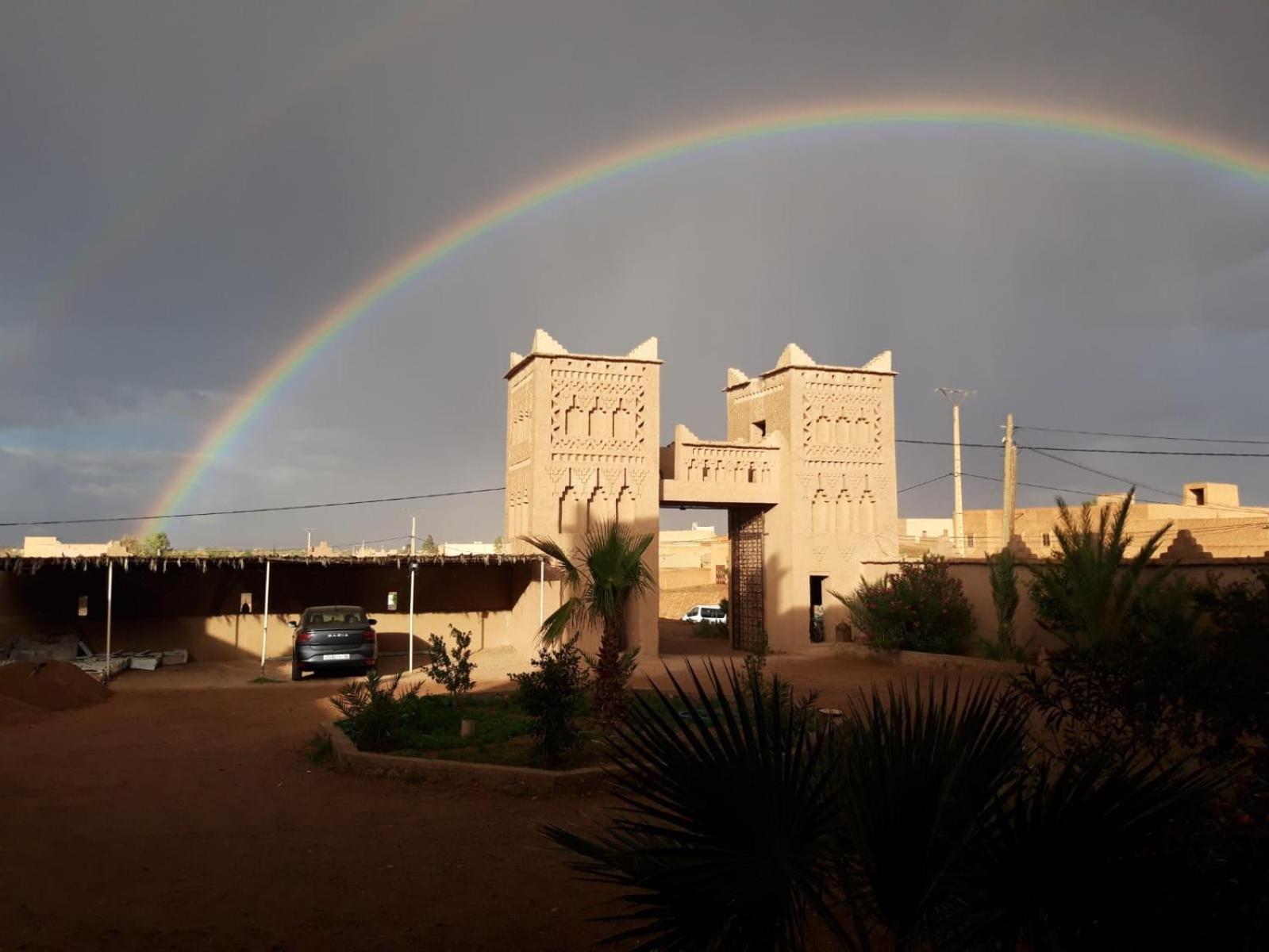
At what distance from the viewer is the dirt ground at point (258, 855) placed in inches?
238

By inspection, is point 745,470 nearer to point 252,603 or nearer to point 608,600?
point 252,603

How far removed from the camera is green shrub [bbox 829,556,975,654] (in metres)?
24.1

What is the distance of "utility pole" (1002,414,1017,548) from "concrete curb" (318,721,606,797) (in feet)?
74.4

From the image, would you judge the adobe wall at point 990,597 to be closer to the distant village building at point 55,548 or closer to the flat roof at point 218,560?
the flat roof at point 218,560

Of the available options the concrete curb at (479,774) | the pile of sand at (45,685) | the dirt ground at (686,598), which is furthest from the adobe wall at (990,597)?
the pile of sand at (45,685)

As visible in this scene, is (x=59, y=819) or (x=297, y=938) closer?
(x=297, y=938)

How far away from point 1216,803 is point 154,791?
9609 millimetres

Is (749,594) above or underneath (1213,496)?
underneath

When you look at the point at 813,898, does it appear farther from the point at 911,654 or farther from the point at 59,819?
the point at 911,654

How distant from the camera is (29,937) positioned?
19.1ft

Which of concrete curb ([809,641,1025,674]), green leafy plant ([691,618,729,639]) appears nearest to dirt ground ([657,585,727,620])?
green leafy plant ([691,618,729,639])

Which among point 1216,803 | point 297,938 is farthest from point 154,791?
point 1216,803

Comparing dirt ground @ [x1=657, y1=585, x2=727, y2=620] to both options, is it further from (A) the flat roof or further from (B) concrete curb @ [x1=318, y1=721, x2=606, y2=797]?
(B) concrete curb @ [x1=318, y1=721, x2=606, y2=797]

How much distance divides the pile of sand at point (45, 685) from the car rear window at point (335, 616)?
4.37 m
